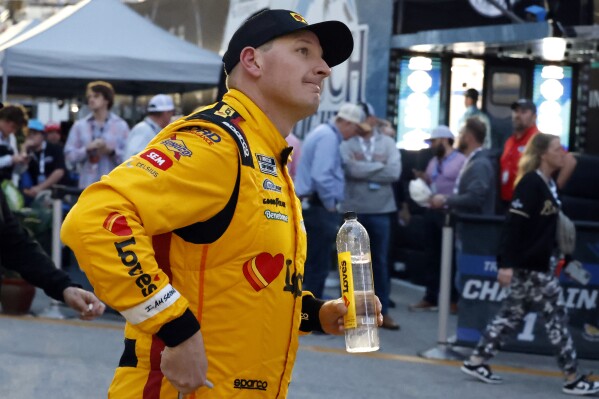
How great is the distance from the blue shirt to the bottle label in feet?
22.6

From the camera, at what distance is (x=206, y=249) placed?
312 cm

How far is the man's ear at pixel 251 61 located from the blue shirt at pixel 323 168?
6.97 metres

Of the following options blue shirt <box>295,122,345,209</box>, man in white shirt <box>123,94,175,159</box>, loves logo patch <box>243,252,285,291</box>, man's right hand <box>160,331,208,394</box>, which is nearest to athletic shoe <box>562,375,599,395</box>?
blue shirt <box>295,122,345,209</box>

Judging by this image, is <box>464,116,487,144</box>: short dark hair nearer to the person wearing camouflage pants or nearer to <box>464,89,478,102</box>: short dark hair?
<box>464,89,478,102</box>: short dark hair

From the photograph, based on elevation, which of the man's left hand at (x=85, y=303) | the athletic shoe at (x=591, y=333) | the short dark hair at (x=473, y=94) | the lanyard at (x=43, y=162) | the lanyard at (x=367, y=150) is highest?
the man's left hand at (x=85, y=303)

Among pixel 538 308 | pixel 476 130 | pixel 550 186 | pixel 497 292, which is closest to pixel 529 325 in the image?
pixel 497 292

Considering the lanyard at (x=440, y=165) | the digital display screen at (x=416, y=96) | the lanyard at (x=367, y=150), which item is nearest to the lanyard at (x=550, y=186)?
the lanyard at (x=367, y=150)

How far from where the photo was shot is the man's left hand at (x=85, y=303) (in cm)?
452

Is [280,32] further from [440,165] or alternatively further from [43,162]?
[43,162]

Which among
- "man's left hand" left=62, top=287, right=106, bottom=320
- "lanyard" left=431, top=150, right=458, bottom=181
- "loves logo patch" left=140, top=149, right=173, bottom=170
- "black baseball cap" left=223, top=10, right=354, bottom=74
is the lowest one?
"lanyard" left=431, top=150, right=458, bottom=181

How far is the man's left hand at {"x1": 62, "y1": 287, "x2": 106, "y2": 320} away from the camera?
452 cm

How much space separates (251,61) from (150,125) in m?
7.78

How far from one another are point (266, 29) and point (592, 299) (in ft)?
21.4

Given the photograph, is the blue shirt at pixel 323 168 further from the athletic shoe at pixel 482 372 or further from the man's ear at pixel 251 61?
the man's ear at pixel 251 61
